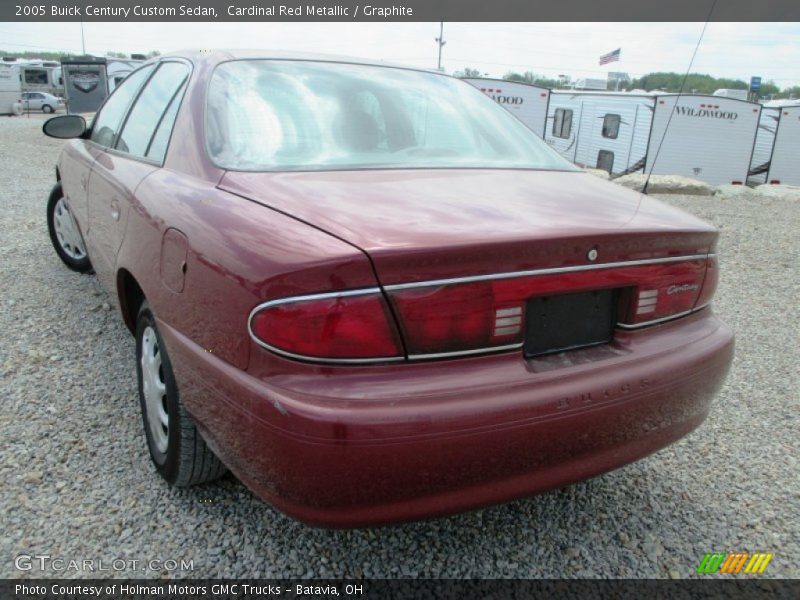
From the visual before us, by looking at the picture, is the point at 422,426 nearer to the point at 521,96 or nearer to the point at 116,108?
the point at 116,108

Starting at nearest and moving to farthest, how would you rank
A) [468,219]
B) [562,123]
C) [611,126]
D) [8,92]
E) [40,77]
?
[468,219]
[611,126]
[562,123]
[8,92]
[40,77]

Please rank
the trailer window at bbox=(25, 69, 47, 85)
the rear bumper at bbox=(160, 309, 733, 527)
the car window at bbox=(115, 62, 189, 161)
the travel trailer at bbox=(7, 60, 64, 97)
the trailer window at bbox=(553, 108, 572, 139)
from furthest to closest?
the trailer window at bbox=(25, 69, 47, 85), the travel trailer at bbox=(7, 60, 64, 97), the trailer window at bbox=(553, 108, 572, 139), the car window at bbox=(115, 62, 189, 161), the rear bumper at bbox=(160, 309, 733, 527)

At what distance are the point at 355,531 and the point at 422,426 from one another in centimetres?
87

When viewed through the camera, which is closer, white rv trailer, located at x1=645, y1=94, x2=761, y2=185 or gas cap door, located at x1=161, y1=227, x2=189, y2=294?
gas cap door, located at x1=161, y1=227, x2=189, y2=294

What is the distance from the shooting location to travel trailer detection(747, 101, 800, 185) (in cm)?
1914

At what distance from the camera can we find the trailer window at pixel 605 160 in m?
19.3

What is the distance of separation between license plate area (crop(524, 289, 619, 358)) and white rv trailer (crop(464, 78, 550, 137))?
18932 millimetres

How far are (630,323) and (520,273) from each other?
0.49 metres

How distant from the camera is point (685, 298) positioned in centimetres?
202

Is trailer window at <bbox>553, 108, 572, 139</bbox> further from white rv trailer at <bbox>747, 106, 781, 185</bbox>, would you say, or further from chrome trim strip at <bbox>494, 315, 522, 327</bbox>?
chrome trim strip at <bbox>494, 315, 522, 327</bbox>

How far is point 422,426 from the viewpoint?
148 centimetres

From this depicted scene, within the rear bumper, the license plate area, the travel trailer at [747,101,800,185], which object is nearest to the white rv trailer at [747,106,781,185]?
the travel trailer at [747,101,800,185]

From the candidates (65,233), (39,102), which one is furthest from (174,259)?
(39,102)

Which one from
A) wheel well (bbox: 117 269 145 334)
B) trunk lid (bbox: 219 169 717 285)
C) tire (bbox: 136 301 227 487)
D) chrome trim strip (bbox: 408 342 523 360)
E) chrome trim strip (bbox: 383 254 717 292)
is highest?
trunk lid (bbox: 219 169 717 285)
